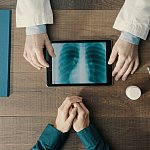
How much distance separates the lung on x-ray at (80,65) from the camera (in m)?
Result: 1.11

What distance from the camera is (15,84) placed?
1.12 m

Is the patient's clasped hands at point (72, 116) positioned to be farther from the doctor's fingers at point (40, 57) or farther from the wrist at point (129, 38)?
the wrist at point (129, 38)

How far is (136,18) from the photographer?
1062 mm

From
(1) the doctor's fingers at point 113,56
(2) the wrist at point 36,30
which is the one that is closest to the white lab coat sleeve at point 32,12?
(2) the wrist at point 36,30

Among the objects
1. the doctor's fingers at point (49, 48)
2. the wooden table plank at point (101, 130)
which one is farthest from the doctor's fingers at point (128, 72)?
the doctor's fingers at point (49, 48)

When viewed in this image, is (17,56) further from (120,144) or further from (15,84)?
(120,144)

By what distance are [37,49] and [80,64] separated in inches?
5.6

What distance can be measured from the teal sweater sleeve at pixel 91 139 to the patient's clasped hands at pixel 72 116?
2cm

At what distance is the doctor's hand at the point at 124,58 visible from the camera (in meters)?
1.08

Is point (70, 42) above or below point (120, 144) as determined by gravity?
above

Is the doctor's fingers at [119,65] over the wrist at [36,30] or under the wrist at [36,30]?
under

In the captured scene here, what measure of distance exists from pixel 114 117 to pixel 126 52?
0.21m

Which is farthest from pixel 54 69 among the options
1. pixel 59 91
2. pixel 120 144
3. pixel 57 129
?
pixel 120 144

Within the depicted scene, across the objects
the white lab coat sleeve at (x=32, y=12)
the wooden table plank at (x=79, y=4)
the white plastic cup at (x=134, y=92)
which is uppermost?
the wooden table plank at (x=79, y=4)
